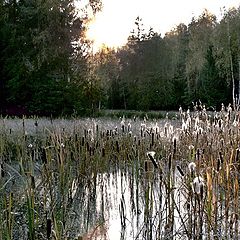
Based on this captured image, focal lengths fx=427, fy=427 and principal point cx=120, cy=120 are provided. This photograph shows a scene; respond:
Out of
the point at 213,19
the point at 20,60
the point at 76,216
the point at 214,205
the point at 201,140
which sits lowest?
the point at 76,216

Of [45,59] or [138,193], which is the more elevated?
[45,59]

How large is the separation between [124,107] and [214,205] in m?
19.9

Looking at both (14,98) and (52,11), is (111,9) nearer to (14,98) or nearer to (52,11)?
(52,11)

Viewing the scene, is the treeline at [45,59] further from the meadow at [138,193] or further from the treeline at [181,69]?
the meadow at [138,193]

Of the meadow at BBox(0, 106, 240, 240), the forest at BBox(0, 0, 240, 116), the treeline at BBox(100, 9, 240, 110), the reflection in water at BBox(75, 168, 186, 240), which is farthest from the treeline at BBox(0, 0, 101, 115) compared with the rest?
the reflection in water at BBox(75, 168, 186, 240)

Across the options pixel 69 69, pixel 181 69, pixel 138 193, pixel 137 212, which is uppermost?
pixel 181 69

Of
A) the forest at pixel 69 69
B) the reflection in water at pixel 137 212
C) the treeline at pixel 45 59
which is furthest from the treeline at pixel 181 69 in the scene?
the reflection in water at pixel 137 212

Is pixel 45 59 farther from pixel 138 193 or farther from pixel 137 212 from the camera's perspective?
pixel 137 212

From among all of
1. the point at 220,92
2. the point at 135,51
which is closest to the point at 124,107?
the point at 135,51

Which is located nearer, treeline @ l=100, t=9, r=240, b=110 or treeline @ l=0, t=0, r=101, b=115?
treeline @ l=0, t=0, r=101, b=115

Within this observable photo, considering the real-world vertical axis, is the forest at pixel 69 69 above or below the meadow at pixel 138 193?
above

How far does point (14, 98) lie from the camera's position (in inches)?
622

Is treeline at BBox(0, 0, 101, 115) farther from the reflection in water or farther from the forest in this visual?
the reflection in water

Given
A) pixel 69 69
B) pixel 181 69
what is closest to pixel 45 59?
pixel 69 69
